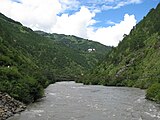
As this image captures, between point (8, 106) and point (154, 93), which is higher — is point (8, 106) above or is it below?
below

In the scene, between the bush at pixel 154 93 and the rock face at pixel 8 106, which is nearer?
the rock face at pixel 8 106

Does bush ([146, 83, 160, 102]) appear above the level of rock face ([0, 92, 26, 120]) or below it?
above

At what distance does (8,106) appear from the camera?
2498 inches

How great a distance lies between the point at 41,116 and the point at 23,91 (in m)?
17.3

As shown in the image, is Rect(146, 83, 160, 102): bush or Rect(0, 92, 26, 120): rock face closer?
Rect(0, 92, 26, 120): rock face

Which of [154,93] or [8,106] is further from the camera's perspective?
[154,93]

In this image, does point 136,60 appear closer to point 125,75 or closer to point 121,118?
point 125,75

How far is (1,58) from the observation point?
103 m

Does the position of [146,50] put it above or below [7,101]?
above

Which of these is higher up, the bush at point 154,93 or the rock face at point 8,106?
the bush at point 154,93

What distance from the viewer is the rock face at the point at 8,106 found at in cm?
5856

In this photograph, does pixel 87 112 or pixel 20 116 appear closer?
pixel 20 116

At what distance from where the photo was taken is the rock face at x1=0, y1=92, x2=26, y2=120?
58562 mm

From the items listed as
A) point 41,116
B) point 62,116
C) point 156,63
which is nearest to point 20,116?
point 41,116
